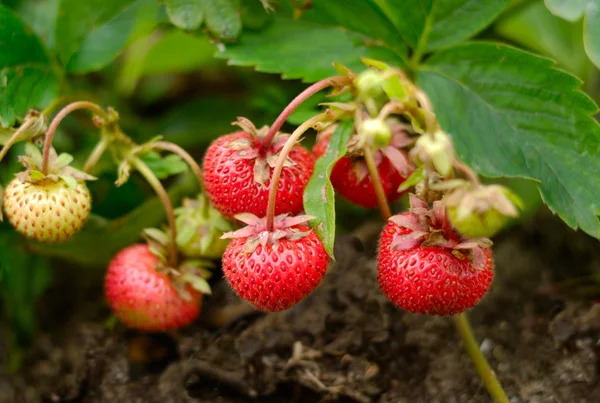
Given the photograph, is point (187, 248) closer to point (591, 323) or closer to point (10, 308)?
point (10, 308)

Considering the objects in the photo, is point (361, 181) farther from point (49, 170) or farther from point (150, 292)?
point (49, 170)

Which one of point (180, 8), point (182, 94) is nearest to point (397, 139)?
point (180, 8)

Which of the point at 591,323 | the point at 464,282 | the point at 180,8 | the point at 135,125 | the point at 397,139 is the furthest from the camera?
the point at 135,125

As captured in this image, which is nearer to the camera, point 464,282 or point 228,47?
point 464,282

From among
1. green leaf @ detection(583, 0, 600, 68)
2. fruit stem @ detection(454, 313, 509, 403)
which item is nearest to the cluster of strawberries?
fruit stem @ detection(454, 313, 509, 403)

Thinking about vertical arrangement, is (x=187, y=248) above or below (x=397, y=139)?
below

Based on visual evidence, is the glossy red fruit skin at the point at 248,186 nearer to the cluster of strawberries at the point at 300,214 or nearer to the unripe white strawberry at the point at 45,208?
the cluster of strawberries at the point at 300,214

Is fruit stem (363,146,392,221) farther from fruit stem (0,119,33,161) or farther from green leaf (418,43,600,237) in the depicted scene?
fruit stem (0,119,33,161)

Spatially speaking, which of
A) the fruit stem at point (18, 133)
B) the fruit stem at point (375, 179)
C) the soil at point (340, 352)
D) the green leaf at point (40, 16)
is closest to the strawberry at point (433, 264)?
the fruit stem at point (375, 179)
